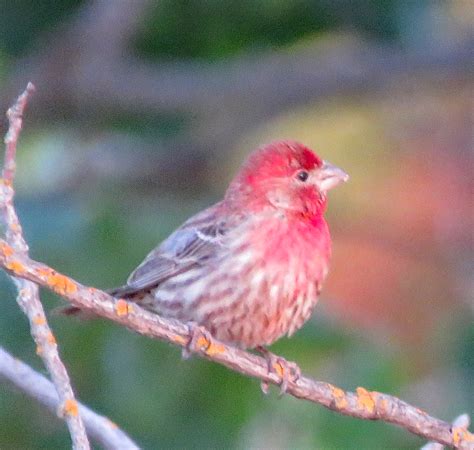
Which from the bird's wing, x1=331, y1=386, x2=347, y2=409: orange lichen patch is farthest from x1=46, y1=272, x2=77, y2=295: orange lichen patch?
the bird's wing

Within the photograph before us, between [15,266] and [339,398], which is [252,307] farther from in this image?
[15,266]

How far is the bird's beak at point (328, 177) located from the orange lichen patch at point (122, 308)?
186 cm

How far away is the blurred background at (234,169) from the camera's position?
710cm

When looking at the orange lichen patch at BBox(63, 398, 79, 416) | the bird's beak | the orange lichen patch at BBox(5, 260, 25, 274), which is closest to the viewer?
the orange lichen patch at BBox(5, 260, 25, 274)

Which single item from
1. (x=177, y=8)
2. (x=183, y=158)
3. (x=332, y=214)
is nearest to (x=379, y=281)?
(x=332, y=214)

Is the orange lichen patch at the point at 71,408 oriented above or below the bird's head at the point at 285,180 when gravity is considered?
below

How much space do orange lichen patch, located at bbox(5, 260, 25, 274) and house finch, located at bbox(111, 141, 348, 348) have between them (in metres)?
1.74

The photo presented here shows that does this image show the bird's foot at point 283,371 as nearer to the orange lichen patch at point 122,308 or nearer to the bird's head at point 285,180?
the bird's head at point 285,180

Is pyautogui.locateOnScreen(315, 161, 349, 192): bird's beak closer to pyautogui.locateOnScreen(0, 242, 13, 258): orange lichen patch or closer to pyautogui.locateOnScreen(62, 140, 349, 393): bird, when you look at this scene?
pyautogui.locateOnScreen(62, 140, 349, 393): bird

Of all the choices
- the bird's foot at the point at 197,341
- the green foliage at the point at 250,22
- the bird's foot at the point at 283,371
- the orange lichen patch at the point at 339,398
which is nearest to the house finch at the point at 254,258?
the bird's foot at the point at 283,371

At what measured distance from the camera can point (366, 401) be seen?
4.96 metres

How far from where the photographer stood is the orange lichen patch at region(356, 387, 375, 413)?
16.2 ft

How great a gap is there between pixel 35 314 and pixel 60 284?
234 millimetres

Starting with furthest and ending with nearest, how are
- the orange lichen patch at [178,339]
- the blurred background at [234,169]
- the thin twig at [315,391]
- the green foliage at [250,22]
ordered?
1. the green foliage at [250,22]
2. the blurred background at [234,169]
3. the orange lichen patch at [178,339]
4. the thin twig at [315,391]
